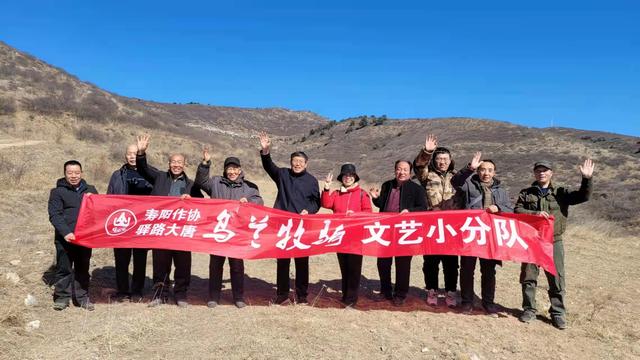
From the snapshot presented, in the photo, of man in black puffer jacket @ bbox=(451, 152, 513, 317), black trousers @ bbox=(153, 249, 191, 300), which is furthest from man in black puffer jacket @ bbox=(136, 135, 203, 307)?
man in black puffer jacket @ bbox=(451, 152, 513, 317)

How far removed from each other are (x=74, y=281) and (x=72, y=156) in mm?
12619

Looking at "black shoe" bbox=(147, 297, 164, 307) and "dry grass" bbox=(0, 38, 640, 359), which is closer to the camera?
"dry grass" bbox=(0, 38, 640, 359)

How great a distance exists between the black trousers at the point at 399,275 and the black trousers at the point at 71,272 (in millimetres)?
3947

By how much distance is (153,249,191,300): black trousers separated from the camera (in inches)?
225

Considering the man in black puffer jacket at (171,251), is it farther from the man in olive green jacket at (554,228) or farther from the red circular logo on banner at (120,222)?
the man in olive green jacket at (554,228)

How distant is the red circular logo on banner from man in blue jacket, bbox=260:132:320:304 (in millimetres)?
1929

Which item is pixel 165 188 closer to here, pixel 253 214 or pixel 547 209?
pixel 253 214

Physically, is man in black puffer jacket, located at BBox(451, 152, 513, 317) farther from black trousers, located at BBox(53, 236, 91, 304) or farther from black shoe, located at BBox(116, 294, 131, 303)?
black trousers, located at BBox(53, 236, 91, 304)

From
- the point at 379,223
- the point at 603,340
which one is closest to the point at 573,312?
the point at 603,340

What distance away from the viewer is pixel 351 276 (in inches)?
229

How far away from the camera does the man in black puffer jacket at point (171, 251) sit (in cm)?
569

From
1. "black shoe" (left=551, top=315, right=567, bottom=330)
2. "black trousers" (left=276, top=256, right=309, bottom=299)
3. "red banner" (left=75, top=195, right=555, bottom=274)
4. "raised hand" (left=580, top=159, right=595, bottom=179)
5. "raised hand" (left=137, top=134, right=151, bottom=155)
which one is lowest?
"black shoe" (left=551, top=315, right=567, bottom=330)

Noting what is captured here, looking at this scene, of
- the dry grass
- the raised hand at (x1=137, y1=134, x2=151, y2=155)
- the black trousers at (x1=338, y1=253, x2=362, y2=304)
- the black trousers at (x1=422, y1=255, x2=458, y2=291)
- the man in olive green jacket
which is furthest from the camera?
the black trousers at (x1=422, y1=255, x2=458, y2=291)

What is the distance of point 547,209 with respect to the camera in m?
5.52
